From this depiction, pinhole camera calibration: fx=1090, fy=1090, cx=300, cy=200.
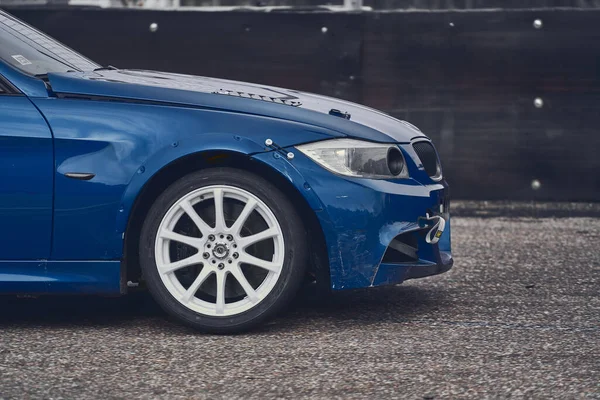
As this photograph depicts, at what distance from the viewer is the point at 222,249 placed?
449cm

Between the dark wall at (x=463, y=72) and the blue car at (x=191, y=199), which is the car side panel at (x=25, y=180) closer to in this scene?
the blue car at (x=191, y=199)

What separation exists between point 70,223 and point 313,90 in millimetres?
3887

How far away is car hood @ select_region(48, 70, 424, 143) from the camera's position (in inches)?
178

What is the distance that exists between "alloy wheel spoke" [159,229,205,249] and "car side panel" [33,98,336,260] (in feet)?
0.56

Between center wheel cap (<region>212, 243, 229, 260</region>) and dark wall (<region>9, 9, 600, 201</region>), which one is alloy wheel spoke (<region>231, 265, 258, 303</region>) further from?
dark wall (<region>9, 9, 600, 201</region>)

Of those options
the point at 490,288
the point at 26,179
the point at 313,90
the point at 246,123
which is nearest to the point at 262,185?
the point at 246,123

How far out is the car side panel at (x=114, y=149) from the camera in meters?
4.40

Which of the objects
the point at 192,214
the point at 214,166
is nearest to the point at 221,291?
the point at 192,214

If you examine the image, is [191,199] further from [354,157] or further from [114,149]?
[354,157]

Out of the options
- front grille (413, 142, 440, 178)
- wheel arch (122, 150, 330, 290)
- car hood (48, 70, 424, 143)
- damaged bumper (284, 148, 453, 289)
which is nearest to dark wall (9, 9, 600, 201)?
front grille (413, 142, 440, 178)

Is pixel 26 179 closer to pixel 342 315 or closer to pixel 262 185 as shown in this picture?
pixel 262 185

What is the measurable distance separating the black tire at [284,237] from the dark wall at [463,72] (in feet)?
12.0

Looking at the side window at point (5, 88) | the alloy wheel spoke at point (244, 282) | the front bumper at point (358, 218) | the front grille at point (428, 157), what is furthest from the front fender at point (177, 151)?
the front grille at point (428, 157)

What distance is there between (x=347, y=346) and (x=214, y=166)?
92 centimetres
